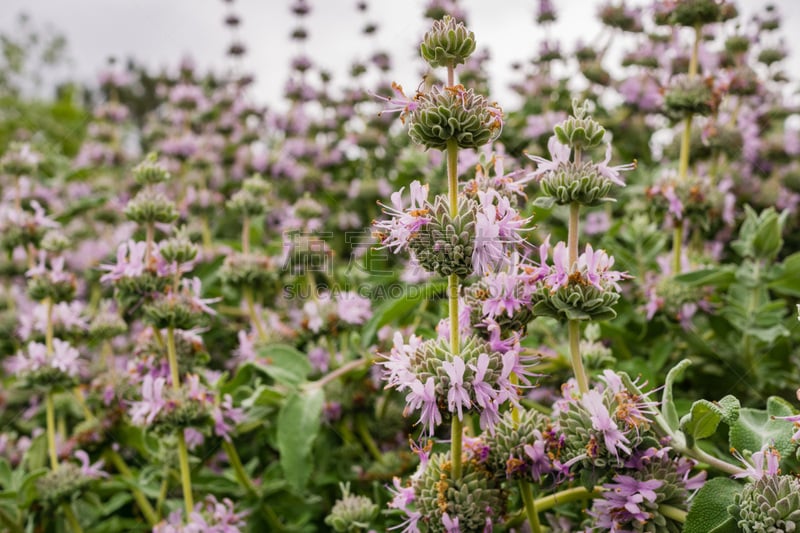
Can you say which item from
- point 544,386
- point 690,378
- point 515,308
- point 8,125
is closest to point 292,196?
point 544,386

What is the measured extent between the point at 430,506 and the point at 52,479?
1.44 metres

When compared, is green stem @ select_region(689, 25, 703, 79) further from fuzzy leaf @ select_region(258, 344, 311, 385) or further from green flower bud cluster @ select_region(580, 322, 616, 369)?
fuzzy leaf @ select_region(258, 344, 311, 385)

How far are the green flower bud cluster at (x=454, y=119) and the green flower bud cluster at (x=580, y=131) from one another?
0.15 m

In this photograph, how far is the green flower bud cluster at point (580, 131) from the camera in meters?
1.34

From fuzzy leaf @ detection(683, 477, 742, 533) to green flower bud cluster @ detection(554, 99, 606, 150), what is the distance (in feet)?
2.27

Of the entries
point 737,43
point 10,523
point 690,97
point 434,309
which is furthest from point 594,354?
point 737,43

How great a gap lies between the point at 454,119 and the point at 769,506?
0.87 meters

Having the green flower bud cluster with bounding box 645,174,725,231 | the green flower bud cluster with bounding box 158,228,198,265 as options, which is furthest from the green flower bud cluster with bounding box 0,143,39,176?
the green flower bud cluster with bounding box 645,174,725,231

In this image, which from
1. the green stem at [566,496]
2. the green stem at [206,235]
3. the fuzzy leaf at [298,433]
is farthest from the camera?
the green stem at [206,235]

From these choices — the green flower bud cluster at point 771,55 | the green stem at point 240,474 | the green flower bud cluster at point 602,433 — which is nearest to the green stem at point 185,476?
the green stem at point 240,474

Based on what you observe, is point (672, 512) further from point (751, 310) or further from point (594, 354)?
point (751, 310)

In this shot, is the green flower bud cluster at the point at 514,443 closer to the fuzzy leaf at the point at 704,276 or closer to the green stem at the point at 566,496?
the green stem at the point at 566,496

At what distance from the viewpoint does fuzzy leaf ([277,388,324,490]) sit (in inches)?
77.5

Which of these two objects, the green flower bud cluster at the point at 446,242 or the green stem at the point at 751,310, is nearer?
the green flower bud cluster at the point at 446,242
